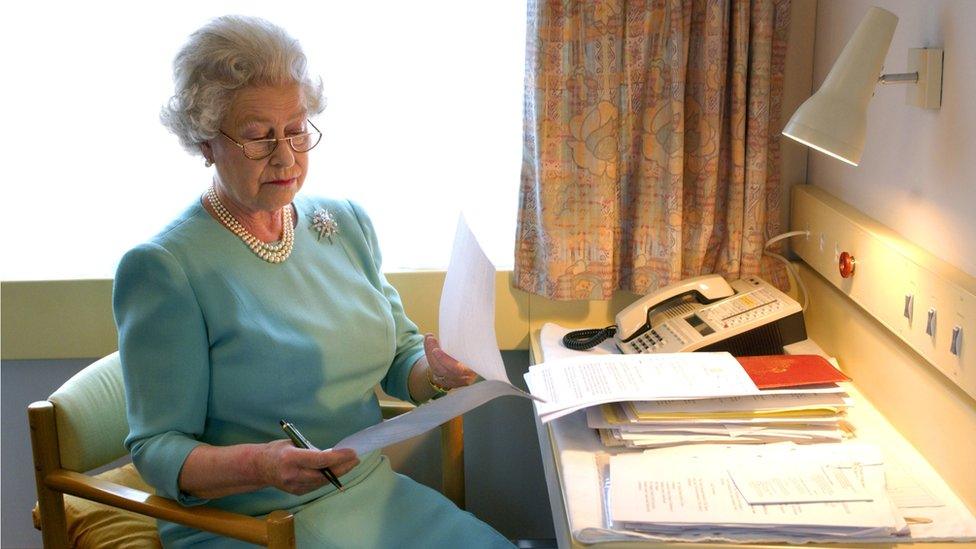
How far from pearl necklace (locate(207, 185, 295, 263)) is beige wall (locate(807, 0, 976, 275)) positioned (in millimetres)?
1146

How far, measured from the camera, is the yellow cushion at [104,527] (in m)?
1.93

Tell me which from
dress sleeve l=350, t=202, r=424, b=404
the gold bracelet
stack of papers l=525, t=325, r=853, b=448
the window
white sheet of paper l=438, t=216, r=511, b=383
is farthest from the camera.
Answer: the window

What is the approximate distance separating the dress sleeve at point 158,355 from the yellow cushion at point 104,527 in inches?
10.9

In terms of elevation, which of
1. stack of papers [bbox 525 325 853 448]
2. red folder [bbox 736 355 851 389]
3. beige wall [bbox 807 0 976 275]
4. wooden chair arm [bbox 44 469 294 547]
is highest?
beige wall [bbox 807 0 976 275]

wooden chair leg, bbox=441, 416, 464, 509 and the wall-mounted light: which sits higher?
the wall-mounted light

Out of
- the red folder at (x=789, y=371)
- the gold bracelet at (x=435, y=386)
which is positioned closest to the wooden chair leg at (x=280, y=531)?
the gold bracelet at (x=435, y=386)

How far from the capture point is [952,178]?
165 cm

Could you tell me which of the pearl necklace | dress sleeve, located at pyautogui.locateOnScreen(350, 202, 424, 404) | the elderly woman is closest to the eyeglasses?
the elderly woman

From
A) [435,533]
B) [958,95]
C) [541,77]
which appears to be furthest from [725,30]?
[435,533]

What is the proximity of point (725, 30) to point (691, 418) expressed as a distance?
973mm

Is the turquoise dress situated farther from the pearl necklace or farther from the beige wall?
the beige wall

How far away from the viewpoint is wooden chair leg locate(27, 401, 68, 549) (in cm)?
178

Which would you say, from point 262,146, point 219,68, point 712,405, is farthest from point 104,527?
point 712,405

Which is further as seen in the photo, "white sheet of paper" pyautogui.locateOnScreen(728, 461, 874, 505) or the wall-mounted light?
the wall-mounted light
